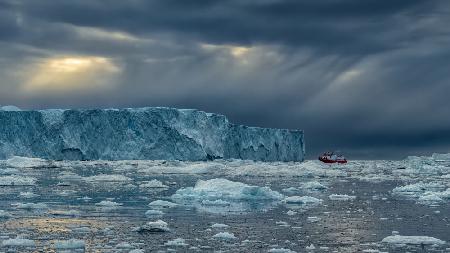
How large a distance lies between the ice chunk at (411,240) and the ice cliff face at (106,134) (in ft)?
157

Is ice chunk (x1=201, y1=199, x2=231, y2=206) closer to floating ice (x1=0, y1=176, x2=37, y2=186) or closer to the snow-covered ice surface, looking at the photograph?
the snow-covered ice surface

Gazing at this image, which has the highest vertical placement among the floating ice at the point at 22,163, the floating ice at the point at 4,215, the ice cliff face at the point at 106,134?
the ice cliff face at the point at 106,134

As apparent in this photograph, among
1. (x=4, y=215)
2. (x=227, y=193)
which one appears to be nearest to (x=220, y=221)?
(x=4, y=215)

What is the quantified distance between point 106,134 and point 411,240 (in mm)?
49721

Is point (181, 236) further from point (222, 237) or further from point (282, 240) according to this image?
point (282, 240)

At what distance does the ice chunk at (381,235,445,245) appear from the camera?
11688 mm

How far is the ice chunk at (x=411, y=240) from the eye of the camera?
11.7 metres

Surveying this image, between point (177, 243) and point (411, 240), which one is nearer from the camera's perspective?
point (177, 243)

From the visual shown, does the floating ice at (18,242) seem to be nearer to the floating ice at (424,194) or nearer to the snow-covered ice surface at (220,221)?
the snow-covered ice surface at (220,221)

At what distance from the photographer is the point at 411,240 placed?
11.8 m

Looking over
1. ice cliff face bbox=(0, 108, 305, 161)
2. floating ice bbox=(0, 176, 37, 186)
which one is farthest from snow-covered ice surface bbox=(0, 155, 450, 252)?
ice cliff face bbox=(0, 108, 305, 161)

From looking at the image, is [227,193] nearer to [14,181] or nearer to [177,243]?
[177,243]

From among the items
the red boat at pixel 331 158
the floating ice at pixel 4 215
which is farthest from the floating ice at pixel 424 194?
the red boat at pixel 331 158

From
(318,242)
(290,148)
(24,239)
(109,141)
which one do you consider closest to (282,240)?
(318,242)
